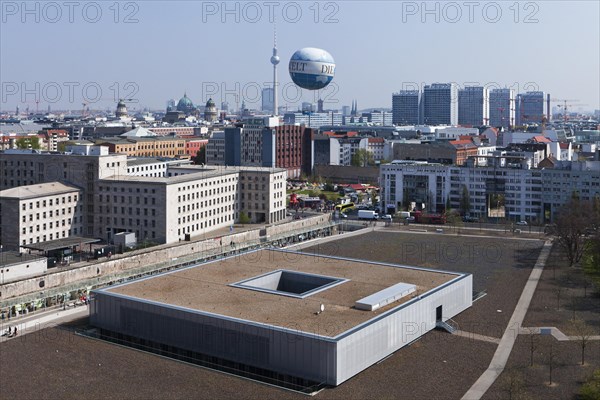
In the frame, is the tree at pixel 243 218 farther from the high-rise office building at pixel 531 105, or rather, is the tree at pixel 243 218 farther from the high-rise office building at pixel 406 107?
the high-rise office building at pixel 531 105

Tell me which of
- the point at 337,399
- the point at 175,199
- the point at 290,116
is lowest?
the point at 337,399

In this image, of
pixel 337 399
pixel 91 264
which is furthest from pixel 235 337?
pixel 91 264

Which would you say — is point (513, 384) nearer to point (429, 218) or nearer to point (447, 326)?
point (447, 326)

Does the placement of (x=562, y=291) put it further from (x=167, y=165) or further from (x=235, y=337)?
(x=167, y=165)

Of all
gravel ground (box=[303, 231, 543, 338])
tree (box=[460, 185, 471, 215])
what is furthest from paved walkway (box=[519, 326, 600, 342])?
tree (box=[460, 185, 471, 215])

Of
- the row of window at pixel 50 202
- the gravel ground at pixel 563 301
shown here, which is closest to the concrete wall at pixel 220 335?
the gravel ground at pixel 563 301
